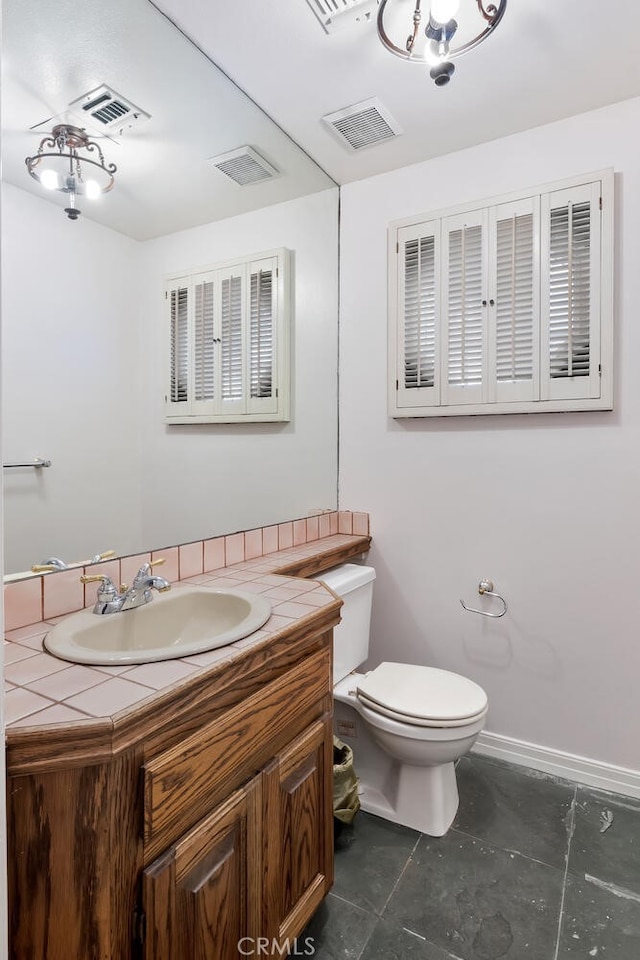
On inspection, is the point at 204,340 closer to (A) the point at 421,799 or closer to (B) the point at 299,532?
(B) the point at 299,532

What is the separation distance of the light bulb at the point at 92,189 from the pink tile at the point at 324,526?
142 cm

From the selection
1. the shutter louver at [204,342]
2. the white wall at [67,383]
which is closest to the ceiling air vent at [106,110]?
the white wall at [67,383]

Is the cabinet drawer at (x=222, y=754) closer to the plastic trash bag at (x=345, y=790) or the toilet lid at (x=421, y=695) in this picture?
the toilet lid at (x=421, y=695)

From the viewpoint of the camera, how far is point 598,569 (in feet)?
6.12

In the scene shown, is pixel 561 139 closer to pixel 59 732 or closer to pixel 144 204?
pixel 144 204

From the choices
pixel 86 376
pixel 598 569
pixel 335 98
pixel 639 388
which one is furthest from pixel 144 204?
pixel 598 569

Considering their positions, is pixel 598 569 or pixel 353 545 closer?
pixel 598 569

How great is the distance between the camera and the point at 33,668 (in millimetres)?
884

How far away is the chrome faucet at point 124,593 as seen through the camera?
1.15 meters

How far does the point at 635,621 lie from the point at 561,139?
179 centimetres

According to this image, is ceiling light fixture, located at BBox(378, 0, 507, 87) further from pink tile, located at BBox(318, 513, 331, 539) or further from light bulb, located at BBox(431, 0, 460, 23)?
pink tile, located at BBox(318, 513, 331, 539)

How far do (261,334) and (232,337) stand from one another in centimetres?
15

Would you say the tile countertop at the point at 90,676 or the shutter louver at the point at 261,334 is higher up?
the shutter louver at the point at 261,334

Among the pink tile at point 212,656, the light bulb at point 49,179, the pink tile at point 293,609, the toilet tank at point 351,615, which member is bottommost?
the toilet tank at point 351,615
